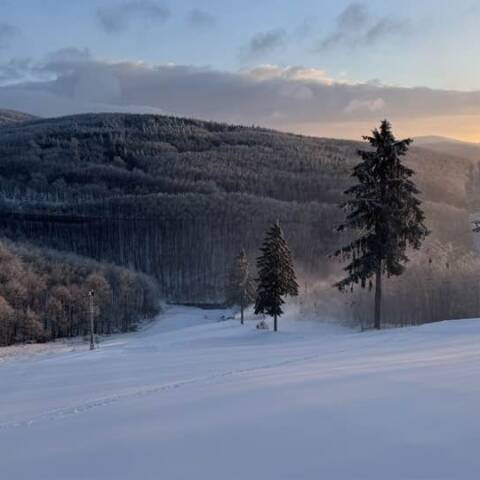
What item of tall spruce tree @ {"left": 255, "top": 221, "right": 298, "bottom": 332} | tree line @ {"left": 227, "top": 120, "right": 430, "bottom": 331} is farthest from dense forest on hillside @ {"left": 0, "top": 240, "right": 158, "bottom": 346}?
tree line @ {"left": 227, "top": 120, "right": 430, "bottom": 331}

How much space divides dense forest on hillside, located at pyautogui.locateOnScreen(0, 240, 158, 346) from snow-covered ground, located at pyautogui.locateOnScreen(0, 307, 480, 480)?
72.1 meters

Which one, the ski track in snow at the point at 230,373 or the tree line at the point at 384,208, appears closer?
the ski track in snow at the point at 230,373

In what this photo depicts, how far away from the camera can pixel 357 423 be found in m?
10.2

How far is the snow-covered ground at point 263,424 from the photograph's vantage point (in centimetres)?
844

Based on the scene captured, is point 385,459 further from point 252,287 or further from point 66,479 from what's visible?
point 252,287

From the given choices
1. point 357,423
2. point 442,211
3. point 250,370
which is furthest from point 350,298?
point 442,211

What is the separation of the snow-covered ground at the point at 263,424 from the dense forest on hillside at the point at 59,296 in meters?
72.1

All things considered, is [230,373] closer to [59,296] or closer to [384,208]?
[384,208]

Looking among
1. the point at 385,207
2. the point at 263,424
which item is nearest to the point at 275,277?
the point at 385,207

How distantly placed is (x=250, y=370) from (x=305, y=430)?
9.36 metres

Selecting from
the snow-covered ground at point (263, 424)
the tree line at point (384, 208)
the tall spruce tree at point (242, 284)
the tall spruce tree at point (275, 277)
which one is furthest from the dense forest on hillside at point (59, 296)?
the snow-covered ground at point (263, 424)

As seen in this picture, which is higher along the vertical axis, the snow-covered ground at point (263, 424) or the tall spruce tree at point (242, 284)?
the tall spruce tree at point (242, 284)

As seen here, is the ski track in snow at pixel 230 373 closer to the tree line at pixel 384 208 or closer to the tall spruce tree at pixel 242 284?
the tree line at pixel 384 208

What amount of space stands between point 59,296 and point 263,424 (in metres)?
88.8
